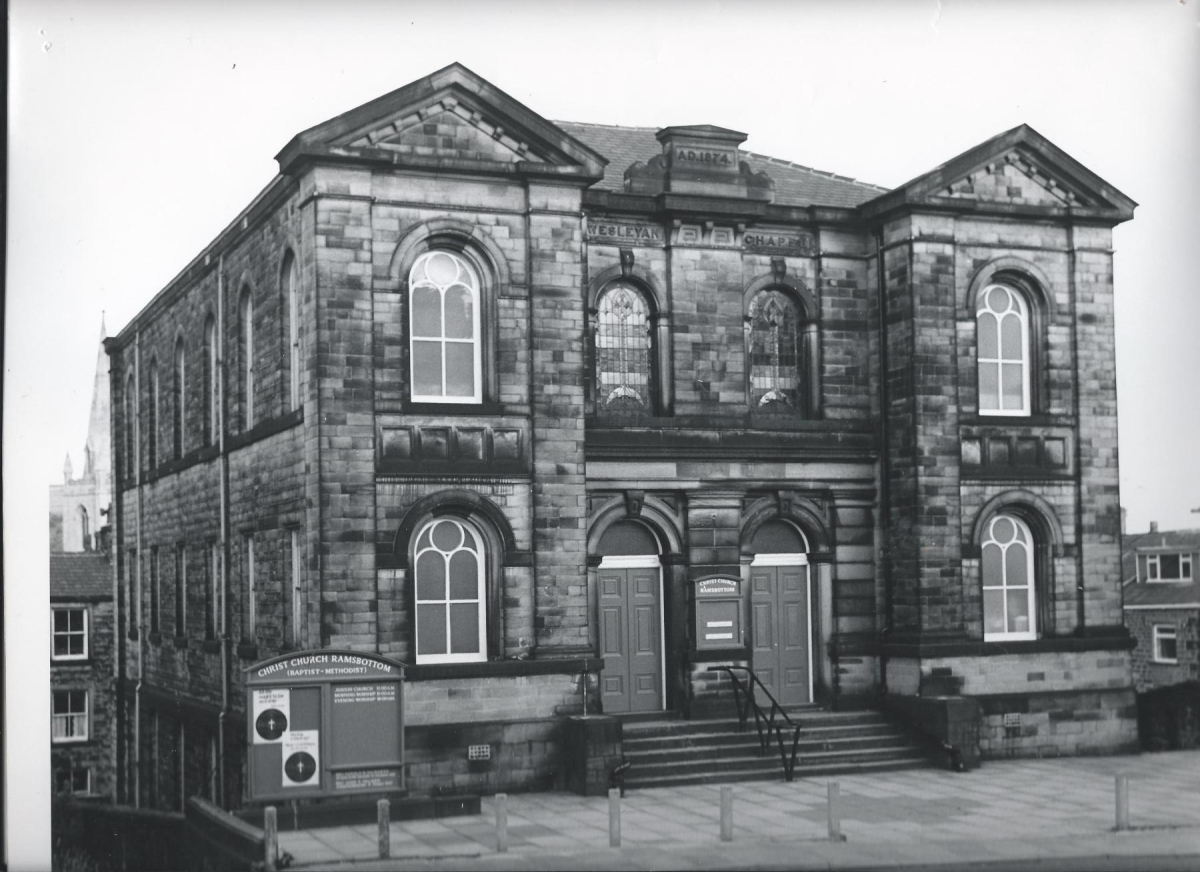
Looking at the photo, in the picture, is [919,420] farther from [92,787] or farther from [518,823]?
[92,787]

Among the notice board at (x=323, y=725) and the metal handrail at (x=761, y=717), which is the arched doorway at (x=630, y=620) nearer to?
the metal handrail at (x=761, y=717)

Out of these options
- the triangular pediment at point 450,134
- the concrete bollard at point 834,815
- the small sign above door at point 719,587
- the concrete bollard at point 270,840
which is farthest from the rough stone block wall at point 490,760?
the triangular pediment at point 450,134

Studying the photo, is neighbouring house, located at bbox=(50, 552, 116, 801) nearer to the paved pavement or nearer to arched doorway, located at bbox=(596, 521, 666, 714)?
arched doorway, located at bbox=(596, 521, 666, 714)

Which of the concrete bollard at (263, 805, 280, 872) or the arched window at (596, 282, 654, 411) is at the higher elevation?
the arched window at (596, 282, 654, 411)

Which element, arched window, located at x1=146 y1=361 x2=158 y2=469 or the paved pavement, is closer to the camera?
the paved pavement

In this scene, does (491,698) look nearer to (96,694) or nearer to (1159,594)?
(96,694)

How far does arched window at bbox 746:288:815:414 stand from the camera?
24.8m

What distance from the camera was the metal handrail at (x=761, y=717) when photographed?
2181 centimetres

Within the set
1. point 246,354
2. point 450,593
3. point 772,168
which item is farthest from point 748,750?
point 772,168

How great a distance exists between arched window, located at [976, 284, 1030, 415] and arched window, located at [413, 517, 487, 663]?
8603mm

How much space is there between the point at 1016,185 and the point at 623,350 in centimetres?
686

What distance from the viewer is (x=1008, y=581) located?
24.9 meters

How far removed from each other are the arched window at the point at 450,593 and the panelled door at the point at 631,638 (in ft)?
8.03

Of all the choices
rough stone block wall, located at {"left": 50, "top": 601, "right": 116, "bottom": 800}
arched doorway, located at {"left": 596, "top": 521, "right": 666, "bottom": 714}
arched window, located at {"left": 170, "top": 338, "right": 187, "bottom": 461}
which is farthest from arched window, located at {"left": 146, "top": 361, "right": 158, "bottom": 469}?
arched doorway, located at {"left": 596, "top": 521, "right": 666, "bottom": 714}
